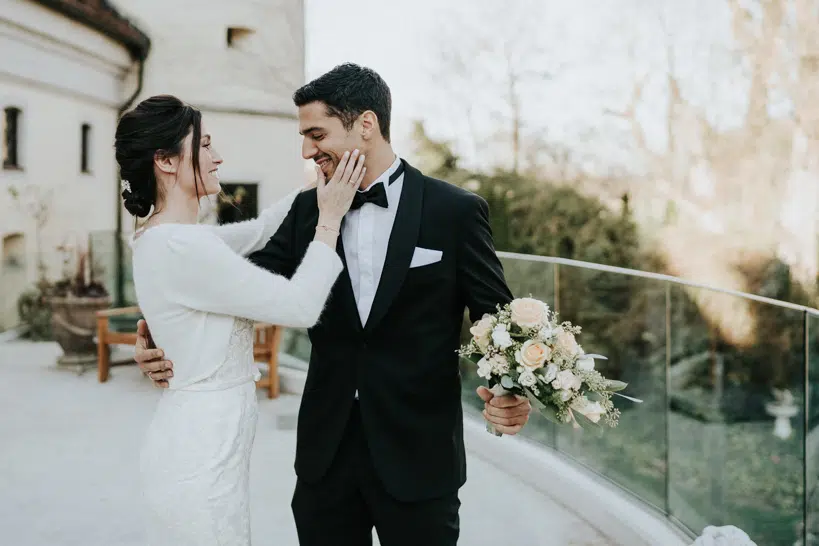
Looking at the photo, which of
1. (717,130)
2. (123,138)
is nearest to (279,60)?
(717,130)

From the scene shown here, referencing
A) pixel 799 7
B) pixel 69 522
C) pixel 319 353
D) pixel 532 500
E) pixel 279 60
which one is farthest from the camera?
pixel 799 7

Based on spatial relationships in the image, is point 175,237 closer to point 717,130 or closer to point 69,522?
point 69,522

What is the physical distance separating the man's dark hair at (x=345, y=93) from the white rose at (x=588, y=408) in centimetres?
82

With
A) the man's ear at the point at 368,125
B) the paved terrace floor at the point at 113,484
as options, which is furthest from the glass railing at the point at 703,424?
the man's ear at the point at 368,125

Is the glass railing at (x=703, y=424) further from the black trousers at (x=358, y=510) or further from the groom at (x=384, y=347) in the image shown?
the black trousers at (x=358, y=510)

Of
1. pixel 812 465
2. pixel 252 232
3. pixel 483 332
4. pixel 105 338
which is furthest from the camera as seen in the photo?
pixel 105 338

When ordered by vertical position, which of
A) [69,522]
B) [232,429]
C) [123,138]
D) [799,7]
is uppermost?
[799,7]

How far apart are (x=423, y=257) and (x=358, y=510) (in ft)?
2.02

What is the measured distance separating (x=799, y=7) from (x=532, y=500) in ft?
35.2

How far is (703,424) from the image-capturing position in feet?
14.0

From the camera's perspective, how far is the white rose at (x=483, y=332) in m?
1.93

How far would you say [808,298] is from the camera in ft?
36.3

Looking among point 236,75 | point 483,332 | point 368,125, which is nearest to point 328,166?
point 368,125

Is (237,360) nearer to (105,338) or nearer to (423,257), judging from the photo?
(423,257)
